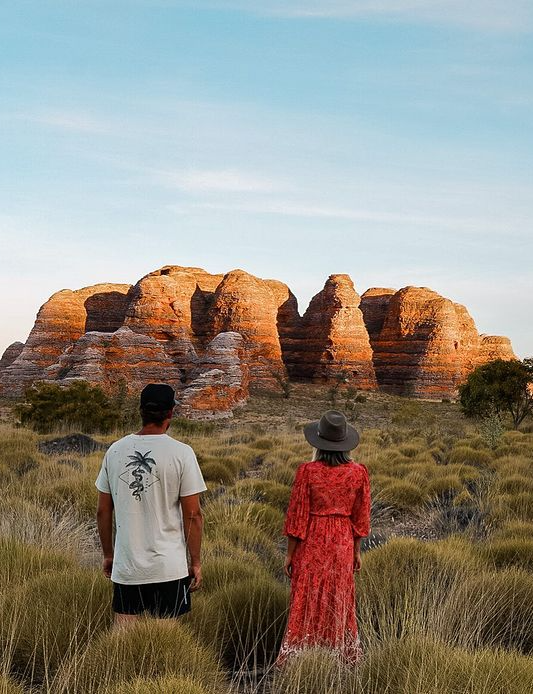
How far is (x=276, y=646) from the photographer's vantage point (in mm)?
4855

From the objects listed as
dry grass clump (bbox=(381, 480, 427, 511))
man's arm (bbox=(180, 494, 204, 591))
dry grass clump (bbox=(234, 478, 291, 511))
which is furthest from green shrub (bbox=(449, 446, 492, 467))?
man's arm (bbox=(180, 494, 204, 591))

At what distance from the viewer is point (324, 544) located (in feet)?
14.6

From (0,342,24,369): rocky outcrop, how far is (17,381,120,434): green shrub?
4818 cm

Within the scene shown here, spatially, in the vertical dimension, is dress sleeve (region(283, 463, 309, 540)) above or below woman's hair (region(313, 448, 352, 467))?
below

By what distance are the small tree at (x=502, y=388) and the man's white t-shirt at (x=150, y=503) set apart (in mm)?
30370

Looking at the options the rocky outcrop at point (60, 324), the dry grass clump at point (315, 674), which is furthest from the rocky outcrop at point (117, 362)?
the dry grass clump at point (315, 674)

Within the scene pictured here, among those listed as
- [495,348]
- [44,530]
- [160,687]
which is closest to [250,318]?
[495,348]

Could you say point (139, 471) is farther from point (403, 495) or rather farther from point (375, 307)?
point (375, 307)

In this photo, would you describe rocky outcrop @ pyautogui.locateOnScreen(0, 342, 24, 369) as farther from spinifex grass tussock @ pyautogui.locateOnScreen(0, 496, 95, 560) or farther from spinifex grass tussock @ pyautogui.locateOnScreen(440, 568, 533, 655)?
spinifex grass tussock @ pyautogui.locateOnScreen(440, 568, 533, 655)

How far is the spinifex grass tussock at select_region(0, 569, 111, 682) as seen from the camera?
4.16 metres

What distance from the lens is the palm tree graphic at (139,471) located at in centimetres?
392

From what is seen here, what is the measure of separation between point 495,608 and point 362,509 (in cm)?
179

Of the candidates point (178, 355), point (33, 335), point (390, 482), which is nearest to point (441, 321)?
point (178, 355)

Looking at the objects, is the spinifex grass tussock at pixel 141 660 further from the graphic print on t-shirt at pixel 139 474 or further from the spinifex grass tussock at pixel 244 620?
the graphic print on t-shirt at pixel 139 474
